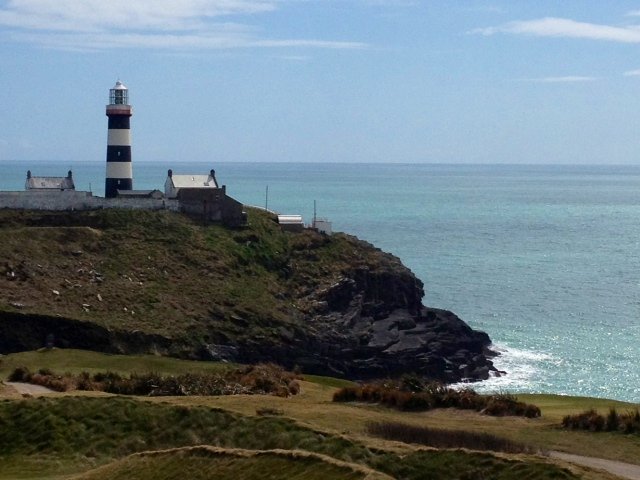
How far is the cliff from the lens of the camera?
53.7m

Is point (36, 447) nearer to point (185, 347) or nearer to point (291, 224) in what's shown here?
point (185, 347)

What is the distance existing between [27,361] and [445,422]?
20768 mm

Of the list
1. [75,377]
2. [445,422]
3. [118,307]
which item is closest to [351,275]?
[118,307]

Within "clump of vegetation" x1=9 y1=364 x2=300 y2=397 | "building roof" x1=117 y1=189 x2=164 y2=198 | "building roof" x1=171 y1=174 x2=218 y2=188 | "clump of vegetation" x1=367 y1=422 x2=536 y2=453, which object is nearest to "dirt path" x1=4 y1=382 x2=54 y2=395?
"clump of vegetation" x1=9 y1=364 x2=300 y2=397

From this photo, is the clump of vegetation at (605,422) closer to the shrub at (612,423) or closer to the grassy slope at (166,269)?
the shrub at (612,423)

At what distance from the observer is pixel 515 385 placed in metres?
59.0

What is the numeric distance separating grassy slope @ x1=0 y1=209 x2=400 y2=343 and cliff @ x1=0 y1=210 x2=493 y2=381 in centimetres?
8

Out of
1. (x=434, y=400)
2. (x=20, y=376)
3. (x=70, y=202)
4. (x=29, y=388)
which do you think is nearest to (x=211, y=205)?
(x=70, y=202)

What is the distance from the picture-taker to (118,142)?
71688mm

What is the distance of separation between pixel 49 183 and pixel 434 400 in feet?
149

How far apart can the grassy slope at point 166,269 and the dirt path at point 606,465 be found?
31887 mm

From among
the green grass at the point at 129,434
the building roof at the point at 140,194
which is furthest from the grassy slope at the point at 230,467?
the building roof at the point at 140,194

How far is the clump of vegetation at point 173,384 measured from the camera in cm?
3247

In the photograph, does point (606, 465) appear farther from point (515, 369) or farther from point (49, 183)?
point (49, 183)
